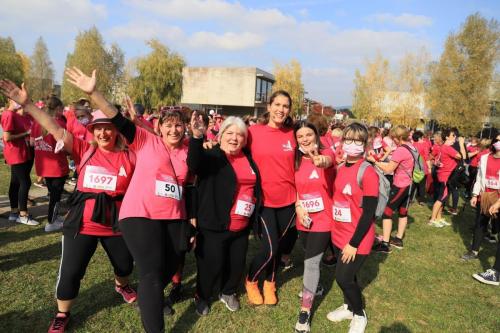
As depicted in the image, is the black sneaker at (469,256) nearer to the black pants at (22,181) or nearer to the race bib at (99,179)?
the race bib at (99,179)

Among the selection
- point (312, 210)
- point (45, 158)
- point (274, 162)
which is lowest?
point (312, 210)

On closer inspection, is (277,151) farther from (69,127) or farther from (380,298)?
(69,127)

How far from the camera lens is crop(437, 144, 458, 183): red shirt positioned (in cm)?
773

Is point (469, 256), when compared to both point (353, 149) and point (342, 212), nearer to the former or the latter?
point (342, 212)

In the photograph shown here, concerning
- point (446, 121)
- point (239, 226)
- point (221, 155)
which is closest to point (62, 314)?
point (239, 226)

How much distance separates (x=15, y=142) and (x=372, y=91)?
92.7ft

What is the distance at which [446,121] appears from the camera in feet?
101

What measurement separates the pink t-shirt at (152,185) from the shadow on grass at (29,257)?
8.25ft

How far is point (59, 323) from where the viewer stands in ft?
9.58

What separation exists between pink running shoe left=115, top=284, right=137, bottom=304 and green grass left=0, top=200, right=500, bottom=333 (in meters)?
0.08

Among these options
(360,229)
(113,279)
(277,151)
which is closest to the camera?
(360,229)

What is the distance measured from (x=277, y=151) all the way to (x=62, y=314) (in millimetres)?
2466

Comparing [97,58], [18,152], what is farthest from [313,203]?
[97,58]

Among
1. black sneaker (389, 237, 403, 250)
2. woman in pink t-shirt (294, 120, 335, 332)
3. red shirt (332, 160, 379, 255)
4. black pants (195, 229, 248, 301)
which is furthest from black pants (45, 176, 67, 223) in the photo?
black sneaker (389, 237, 403, 250)
